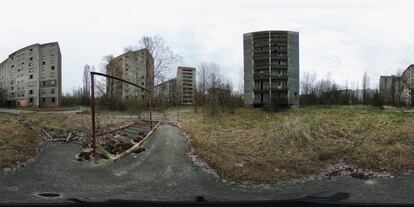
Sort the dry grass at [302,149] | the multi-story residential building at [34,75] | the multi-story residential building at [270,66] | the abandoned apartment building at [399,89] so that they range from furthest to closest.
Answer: the multi-story residential building at [270,66] < the abandoned apartment building at [399,89] < the multi-story residential building at [34,75] < the dry grass at [302,149]

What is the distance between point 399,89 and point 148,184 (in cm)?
6003

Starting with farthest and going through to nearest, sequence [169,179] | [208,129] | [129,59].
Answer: [129,59] < [208,129] < [169,179]

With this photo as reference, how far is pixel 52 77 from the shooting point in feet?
91.6

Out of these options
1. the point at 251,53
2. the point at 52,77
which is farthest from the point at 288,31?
the point at 52,77

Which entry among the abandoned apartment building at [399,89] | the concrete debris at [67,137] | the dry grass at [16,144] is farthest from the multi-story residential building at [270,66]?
the dry grass at [16,144]

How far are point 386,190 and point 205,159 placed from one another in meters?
5.67

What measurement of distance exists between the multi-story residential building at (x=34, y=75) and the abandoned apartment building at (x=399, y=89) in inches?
1748

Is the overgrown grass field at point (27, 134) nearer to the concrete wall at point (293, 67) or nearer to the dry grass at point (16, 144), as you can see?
the dry grass at point (16, 144)

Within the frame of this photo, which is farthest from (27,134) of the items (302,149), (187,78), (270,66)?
(187,78)

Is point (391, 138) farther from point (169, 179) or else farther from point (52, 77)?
point (52, 77)

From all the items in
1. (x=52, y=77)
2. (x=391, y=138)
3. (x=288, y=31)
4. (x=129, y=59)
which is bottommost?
(x=391, y=138)

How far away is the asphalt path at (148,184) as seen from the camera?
348 inches

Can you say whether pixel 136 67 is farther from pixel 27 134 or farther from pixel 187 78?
pixel 187 78

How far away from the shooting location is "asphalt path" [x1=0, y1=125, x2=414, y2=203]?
8.85m
